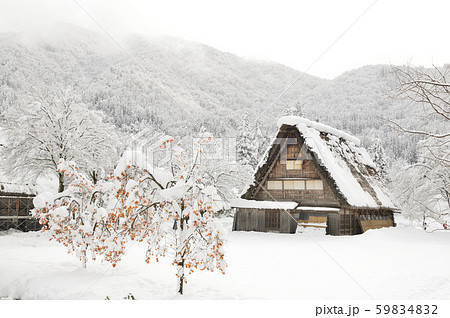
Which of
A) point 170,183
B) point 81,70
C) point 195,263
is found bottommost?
point 195,263

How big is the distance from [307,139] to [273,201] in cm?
495

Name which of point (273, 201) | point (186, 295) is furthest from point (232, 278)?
point (273, 201)

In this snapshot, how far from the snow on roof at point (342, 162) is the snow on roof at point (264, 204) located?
3.41 meters

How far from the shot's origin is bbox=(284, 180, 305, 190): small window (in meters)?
23.1

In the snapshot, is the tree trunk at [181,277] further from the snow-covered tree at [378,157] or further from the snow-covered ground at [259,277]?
the snow-covered tree at [378,157]

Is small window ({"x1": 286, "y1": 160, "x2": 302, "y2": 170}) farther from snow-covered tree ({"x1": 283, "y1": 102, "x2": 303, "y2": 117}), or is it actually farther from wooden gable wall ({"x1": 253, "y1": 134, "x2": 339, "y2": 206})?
snow-covered tree ({"x1": 283, "y1": 102, "x2": 303, "y2": 117})

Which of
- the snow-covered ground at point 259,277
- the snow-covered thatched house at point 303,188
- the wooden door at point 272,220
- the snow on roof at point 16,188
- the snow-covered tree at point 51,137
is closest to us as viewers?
the snow-covered ground at point 259,277

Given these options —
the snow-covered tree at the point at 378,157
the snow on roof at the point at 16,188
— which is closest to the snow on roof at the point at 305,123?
the snow on roof at the point at 16,188

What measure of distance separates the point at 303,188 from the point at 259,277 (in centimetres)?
1392

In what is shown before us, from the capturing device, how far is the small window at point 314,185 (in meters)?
22.6

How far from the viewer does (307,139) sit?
23.1m

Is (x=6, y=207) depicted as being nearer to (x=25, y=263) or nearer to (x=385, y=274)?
(x=25, y=263)

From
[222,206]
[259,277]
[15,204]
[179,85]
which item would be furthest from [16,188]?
[179,85]

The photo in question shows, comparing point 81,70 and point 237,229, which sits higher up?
point 81,70
